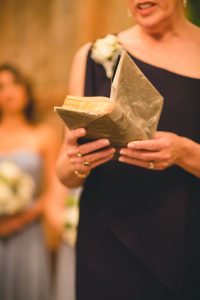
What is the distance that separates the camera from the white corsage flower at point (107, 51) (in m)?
1.17

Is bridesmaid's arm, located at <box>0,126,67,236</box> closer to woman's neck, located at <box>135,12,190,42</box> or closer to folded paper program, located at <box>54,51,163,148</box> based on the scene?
woman's neck, located at <box>135,12,190,42</box>

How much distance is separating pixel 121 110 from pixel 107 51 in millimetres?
276

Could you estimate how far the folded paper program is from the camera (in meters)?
0.93

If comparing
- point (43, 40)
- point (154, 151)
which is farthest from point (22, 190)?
point (154, 151)

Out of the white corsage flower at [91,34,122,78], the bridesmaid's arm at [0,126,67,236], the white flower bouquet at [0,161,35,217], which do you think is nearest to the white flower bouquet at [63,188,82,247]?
the bridesmaid's arm at [0,126,67,236]

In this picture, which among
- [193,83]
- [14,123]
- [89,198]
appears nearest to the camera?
[193,83]

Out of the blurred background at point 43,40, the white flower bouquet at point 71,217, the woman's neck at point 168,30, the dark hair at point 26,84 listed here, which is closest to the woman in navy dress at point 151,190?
the woman's neck at point 168,30

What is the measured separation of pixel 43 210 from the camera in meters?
Answer: 3.22

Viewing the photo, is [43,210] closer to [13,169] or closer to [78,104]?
[13,169]

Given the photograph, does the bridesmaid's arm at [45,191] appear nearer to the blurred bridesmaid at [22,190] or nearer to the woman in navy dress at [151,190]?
the blurred bridesmaid at [22,190]

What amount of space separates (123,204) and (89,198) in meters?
0.10

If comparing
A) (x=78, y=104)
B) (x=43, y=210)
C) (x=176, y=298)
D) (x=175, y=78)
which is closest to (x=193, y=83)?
(x=175, y=78)

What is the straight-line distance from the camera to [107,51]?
1.17 metres

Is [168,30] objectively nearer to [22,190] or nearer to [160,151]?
[160,151]
